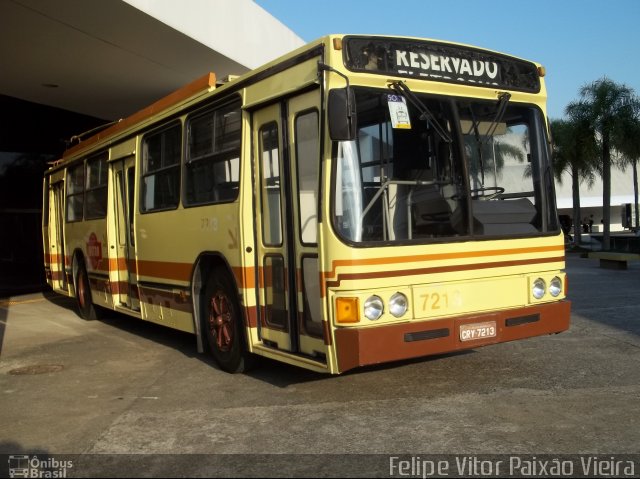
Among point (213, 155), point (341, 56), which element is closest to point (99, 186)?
point (213, 155)

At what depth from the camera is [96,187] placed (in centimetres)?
1079

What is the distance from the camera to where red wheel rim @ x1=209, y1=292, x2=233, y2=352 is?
Result: 22.9ft

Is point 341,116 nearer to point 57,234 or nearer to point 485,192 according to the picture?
point 485,192

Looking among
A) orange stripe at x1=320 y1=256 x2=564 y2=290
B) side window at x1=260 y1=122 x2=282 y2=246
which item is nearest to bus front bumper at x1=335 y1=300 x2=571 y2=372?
orange stripe at x1=320 y1=256 x2=564 y2=290

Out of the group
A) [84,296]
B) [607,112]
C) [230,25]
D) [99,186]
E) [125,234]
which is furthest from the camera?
[607,112]

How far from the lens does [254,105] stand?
248 inches

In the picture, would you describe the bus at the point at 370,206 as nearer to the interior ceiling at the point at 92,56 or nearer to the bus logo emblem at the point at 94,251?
the bus logo emblem at the point at 94,251

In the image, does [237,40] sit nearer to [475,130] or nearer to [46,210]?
[46,210]

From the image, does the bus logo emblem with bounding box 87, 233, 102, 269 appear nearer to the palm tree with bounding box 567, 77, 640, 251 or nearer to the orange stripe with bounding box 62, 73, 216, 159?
the orange stripe with bounding box 62, 73, 216, 159

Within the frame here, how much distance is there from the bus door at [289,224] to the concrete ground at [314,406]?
690mm

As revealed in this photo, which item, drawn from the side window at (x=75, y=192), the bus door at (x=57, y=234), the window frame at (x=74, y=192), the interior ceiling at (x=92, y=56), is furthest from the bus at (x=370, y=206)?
the bus door at (x=57, y=234)

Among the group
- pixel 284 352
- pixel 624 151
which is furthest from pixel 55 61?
pixel 624 151

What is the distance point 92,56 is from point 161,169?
22.8 ft

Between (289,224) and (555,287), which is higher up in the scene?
(289,224)
